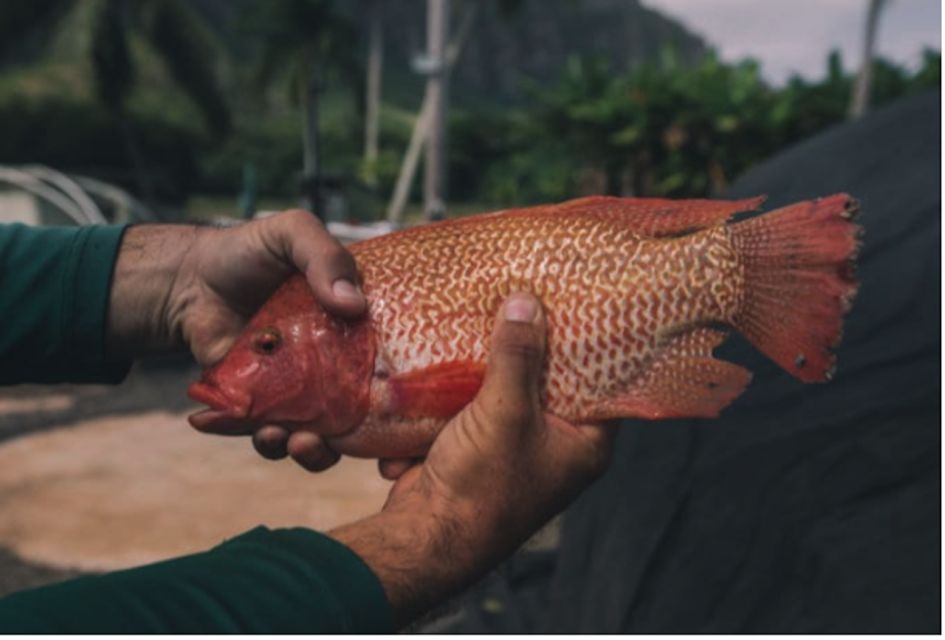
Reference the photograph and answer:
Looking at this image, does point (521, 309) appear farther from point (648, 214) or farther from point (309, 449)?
point (309, 449)

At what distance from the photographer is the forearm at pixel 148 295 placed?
2.22 metres

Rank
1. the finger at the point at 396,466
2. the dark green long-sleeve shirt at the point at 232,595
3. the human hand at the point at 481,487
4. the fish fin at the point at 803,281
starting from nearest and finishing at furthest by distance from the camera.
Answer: the dark green long-sleeve shirt at the point at 232,595
the fish fin at the point at 803,281
the human hand at the point at 481,487
the finger at the point at 396,466

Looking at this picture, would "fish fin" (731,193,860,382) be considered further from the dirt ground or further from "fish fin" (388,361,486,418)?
the dirt ground

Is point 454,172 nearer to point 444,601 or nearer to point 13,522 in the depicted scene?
point 13,522

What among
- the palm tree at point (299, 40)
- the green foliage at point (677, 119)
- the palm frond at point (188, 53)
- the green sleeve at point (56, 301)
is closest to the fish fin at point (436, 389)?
the green sleeve at point (56, 301)

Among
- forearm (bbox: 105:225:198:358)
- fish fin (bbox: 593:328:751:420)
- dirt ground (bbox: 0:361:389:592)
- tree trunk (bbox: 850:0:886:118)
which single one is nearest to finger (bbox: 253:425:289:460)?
fish fin (bbox: 593:328:751:420)

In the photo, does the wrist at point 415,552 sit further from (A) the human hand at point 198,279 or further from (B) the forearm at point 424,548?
(A) the human hand at point 198,279

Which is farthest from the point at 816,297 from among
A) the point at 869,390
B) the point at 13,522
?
the point at 13,522

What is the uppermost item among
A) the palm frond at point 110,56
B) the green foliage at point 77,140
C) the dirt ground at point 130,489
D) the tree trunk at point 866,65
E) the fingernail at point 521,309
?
the tree trunk at point 866,65

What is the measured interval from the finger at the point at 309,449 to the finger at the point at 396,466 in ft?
0.65

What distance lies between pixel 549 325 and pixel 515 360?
0.32ft

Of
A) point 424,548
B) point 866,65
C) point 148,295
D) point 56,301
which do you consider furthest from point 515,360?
point 866,65

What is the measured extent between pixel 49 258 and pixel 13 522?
238 inches

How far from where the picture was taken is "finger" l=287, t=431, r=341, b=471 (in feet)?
5.35
